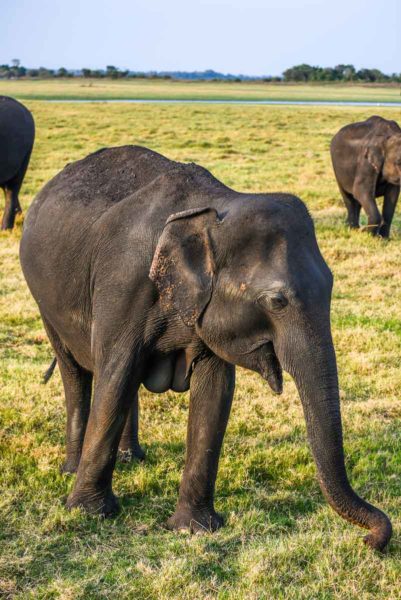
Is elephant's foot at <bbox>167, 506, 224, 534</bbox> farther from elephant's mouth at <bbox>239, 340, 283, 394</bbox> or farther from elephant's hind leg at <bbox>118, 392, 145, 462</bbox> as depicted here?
elephant's mouth at <bbox>239, 340, 283, 394</bbox>

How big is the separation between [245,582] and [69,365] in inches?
81.9

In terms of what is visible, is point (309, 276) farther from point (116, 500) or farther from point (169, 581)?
point (116, 500)

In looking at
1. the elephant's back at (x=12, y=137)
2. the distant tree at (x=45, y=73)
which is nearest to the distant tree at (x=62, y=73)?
the distant tree at (x=45, y=73)

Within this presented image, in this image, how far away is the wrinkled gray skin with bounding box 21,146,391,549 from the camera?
13.4 ft

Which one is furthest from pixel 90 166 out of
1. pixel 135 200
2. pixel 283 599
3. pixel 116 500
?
pixel 283 599

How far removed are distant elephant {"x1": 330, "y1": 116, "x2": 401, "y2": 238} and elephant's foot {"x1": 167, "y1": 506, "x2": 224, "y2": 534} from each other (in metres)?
9.91

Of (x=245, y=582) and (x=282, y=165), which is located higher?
(x=245, y=582)

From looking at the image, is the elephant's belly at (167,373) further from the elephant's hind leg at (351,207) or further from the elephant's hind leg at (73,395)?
the elephant's hind leg at (351,207)

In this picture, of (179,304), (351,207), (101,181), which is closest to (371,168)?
(351,207)

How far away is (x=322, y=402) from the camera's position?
4.03 meters

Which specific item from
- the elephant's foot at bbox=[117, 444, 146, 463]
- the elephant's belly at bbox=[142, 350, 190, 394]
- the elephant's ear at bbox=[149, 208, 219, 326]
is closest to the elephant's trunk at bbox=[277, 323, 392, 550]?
the elephant's ear at bbox=[149, 208, 219, 326]

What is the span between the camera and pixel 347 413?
7.11 meters

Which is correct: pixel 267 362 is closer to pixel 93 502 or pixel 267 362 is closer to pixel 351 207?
pixel 93 502

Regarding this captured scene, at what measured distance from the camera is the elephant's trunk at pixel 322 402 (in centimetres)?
403
